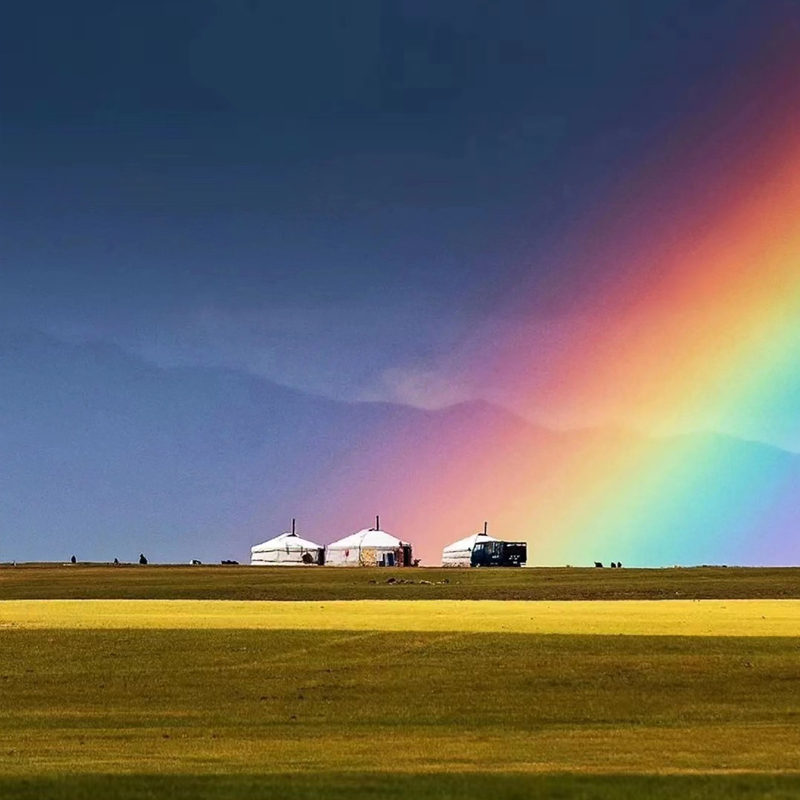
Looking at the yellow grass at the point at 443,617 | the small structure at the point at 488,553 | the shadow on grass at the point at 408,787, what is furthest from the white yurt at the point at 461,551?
the shadow on grass at the point at 408,787

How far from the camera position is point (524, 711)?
3712 cm

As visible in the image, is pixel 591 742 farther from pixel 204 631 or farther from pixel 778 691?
pixel 204 631

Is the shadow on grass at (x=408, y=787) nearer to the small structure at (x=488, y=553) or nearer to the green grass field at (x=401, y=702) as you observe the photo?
the green grass field at (x=401, y=702)

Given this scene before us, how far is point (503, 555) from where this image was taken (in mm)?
164750

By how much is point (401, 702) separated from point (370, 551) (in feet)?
455

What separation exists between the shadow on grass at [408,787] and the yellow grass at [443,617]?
86.4ft

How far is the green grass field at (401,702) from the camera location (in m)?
23.4

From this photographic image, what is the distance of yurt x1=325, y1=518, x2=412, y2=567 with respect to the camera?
177 metres

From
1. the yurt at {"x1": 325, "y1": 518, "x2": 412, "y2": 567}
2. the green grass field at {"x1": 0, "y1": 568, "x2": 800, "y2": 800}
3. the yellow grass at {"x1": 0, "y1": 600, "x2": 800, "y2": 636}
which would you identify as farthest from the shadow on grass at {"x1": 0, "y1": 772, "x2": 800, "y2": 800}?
the yurt at {"x1": 325, "y1": 518, "x2": 412, "y2": 567}

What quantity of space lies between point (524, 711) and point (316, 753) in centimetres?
1019

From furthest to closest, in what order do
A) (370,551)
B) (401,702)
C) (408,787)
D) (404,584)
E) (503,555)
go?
(370,551) < (503,555) < (404,584) < (401,702) < (408,787)

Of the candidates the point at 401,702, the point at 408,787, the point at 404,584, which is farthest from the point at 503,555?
the point at 408,787

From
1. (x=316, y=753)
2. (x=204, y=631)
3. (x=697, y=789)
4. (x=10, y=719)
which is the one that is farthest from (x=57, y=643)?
(x=697, y=789)

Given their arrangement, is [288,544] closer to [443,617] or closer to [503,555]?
[503,555]
